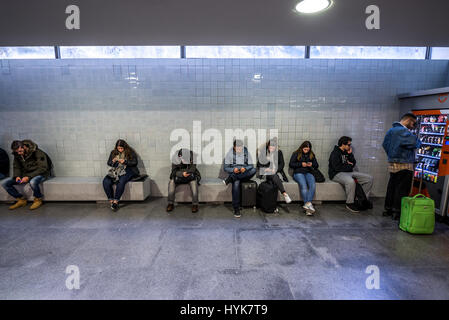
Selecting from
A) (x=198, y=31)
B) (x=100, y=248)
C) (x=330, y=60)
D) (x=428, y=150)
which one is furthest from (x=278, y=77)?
(x=100, y=248)

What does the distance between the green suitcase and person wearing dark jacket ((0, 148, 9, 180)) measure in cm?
735

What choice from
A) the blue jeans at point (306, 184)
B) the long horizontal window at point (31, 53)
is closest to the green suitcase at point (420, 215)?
the blue jeans at point (306, 184)

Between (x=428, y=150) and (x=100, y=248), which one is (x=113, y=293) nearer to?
(x=100, y=248)

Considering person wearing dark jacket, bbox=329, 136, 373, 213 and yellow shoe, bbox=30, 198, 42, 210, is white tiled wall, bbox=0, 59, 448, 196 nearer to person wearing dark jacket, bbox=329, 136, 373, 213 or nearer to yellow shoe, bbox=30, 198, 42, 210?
person wearing dark jacket, bbox=329, 136, 373, 213

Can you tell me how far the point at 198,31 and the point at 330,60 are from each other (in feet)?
9.85

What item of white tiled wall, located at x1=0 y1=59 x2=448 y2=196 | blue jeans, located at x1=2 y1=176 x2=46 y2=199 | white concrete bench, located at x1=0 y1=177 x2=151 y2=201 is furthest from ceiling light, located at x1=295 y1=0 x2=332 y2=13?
blue jeans, located at x1=2 y1=176 x2=46 y2=199

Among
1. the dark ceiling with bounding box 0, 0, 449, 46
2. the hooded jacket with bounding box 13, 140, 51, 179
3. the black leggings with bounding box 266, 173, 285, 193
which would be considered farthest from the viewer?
the hooded jacket with bounding box 13, 140, 51, 179

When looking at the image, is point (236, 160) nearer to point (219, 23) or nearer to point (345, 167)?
point (345, 167)

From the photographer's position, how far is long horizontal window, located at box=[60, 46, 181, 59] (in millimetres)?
4539

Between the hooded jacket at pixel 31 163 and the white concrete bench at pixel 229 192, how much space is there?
2809 millimetres

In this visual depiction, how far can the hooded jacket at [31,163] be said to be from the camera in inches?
172

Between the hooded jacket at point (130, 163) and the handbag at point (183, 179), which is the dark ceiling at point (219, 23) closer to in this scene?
the hooded jacket at point (130, 163)

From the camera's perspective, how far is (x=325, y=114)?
4.75m

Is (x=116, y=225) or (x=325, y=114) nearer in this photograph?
(x=116, y=225)
